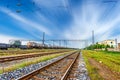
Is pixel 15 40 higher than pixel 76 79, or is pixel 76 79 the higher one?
pixel 15 40

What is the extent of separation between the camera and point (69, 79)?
9531 mm

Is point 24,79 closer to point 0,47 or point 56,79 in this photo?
point 56,79

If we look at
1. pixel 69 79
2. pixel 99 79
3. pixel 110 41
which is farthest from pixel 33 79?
pixel 110 41

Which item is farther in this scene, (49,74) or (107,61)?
(107,61)

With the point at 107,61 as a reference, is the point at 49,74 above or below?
above

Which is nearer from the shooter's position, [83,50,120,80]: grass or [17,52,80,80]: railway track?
[17,52,80,80]: railway track

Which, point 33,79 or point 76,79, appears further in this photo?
point 76,79

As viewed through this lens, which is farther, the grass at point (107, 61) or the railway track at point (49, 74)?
the grass at point (107, 61)

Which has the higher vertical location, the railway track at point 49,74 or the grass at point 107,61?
the railway track at point 49,74

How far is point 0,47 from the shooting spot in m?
51.2

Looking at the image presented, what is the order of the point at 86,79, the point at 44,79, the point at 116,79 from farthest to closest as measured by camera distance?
1. the point at 116,79
2. the point at 86,79
3. the point at 44,79

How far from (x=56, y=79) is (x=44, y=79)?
0.70 m

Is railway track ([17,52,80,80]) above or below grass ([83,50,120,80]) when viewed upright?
above

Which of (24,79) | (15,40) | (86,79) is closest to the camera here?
(24,79)
